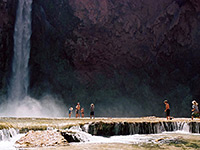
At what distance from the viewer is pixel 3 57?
34.3 metres

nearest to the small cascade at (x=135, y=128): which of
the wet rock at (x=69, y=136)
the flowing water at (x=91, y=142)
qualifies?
the flowing water at (x=91, y=142)

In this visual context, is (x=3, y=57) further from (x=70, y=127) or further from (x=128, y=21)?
(x=70, y=127)

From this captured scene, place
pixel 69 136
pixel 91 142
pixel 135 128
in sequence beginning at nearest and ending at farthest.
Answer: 1. pixel 69 136
2. pixel 91 142
3. pixel 135 128

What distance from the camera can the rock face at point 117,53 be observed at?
115ft

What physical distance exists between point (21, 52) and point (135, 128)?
2535 centimetres

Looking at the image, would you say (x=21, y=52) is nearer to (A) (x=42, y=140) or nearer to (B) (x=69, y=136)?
(B) (x=69, y=136)

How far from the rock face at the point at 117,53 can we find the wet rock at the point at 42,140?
2468 cm

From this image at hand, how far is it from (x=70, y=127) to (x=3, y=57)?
25.2 metres

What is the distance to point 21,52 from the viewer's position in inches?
1394

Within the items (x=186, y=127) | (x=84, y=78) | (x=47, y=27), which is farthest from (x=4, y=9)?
(x=186, y=127)

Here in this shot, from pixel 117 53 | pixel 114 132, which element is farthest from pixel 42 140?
pixel 117 53

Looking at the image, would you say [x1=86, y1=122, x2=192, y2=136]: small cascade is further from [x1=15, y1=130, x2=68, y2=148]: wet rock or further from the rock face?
the rock face

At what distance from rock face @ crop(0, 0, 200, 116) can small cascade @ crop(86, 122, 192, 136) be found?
1832 centimetres

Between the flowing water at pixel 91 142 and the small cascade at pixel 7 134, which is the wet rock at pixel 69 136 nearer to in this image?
the flowing water at pixel 91 142
